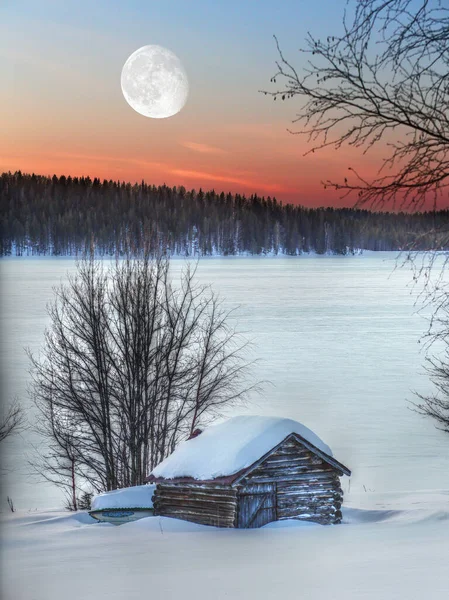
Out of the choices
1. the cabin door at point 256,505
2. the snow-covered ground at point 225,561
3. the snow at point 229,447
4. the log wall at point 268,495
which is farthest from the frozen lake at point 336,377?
Result: the cabin door at point 256,505

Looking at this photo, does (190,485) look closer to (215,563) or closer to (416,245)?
(215,563)

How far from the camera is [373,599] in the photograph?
7023 mm

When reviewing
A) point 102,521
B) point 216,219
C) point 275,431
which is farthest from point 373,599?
point 216,219

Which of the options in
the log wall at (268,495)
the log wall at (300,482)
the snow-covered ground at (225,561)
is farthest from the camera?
the log wall at (300,482)

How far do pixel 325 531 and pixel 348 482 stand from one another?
41.2 ft

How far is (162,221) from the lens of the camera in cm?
13725

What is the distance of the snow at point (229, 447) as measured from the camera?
642 inches

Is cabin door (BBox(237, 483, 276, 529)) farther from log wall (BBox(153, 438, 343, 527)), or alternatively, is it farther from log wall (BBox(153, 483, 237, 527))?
log wall (BBox(153, 483, 237, 527))

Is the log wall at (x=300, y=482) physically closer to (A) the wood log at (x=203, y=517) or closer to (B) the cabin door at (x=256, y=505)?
(B) the cabin door at (x=256, y=505)

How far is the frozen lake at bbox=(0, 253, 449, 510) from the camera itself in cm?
2778

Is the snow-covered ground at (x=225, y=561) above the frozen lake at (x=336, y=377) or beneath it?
above

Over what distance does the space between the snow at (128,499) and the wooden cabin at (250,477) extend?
138 cm

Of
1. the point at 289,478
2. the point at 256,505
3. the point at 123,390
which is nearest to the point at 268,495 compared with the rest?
the point at 256,505

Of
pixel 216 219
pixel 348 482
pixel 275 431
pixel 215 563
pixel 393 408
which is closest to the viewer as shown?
pixel 215 563
